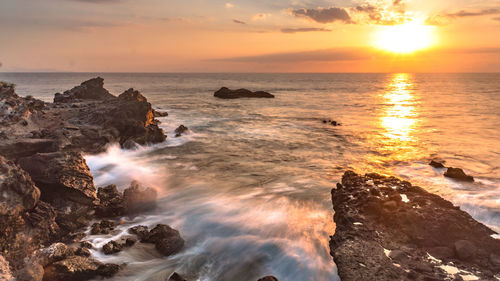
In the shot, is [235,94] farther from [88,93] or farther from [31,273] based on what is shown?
[31,273]

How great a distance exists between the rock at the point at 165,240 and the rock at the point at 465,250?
6585 millimetres

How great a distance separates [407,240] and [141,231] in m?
6.91

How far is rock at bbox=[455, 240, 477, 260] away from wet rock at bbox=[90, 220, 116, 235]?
871 centimetres

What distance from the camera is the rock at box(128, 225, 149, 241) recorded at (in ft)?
29.0

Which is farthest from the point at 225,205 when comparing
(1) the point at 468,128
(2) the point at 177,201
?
(1) the point at 468,128

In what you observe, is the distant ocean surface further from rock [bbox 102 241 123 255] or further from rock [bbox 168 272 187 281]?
rock [bbox 168 272 187 281]

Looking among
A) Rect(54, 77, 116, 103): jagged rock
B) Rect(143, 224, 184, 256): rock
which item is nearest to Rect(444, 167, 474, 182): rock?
Rect(143, 224, 184, 256): rock

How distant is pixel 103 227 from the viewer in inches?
364

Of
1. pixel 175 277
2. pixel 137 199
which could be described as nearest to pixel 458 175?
pixel 175 277

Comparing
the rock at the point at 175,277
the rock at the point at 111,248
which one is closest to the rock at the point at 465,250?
the rock at the point at 175,277

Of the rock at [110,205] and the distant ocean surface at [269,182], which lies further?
the rock at [110,205]

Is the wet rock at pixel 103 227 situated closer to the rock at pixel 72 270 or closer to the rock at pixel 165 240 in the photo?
the rock at pixel 165 240

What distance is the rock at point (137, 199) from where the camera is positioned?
1069 cm

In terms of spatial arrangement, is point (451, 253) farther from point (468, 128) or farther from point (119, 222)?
point (468, 128)
